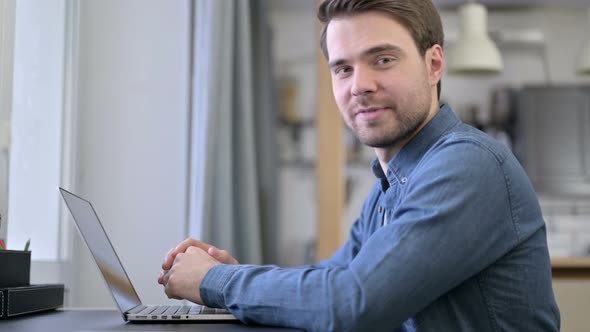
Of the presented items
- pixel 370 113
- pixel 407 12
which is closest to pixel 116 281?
pixel 370 113

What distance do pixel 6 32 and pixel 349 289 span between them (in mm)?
1093

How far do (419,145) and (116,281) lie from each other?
1.80 feet

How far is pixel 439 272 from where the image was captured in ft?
2.91

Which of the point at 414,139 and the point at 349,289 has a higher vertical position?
the point at 414,139

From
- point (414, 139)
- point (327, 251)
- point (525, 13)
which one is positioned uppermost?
point (525, 13)

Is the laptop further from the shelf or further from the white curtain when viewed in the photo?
the shelf

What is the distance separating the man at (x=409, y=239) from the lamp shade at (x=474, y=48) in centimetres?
241

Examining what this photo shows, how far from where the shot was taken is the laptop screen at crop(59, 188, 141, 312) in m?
1.04

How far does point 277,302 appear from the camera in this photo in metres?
0.91

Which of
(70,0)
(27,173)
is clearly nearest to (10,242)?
(27,173)

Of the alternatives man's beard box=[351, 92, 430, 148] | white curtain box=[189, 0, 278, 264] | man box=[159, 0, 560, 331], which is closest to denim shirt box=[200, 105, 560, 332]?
man box=[159, 0, 560, 331]

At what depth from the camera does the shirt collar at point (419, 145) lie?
3.88 feet

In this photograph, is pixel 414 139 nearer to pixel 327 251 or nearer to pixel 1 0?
pixel 1 0

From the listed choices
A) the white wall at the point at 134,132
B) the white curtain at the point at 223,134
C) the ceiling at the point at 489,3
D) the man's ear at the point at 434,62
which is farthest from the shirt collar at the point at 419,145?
the ceiling at the point at 489,3
